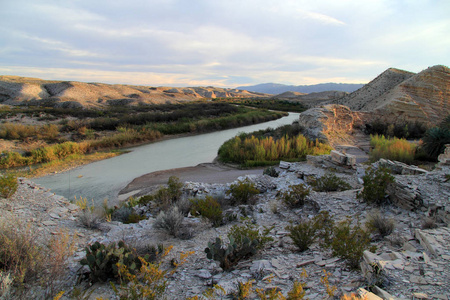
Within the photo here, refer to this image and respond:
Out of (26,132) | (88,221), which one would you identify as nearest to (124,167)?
(88,221)

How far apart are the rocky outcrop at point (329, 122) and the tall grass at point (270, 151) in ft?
4.23

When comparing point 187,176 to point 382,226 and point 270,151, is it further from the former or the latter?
point 382,226

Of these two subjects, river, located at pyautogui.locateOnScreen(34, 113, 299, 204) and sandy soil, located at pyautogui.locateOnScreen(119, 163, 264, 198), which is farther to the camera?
river, located at pyautogui.locateOnScreen(34, 113, 299, 204)

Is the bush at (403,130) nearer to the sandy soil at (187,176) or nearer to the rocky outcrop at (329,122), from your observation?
the rocky outcrop at (329,122)

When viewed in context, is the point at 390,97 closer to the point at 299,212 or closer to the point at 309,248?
the point at 299,212

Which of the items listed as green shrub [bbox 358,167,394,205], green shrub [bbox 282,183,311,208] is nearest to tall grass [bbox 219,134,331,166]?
green shrub [bbox 282,183,311,208]

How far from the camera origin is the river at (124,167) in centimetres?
1048

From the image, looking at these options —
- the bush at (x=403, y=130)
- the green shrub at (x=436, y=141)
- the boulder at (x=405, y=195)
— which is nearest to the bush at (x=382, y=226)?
the boulder at (x=405, y=195)

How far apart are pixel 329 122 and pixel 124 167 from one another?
1374 centimetres

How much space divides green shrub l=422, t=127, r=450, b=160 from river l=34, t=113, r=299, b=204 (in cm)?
1107

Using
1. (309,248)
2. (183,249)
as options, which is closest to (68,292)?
(183,249)

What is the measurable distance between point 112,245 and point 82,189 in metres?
7.81

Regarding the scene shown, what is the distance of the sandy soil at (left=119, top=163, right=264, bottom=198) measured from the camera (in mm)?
10375

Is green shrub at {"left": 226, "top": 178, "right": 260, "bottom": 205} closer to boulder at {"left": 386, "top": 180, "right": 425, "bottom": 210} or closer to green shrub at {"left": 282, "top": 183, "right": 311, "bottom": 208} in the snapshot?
green shrub at {"left": 282, "top": 183, "right": 311, "bottom": 208}
